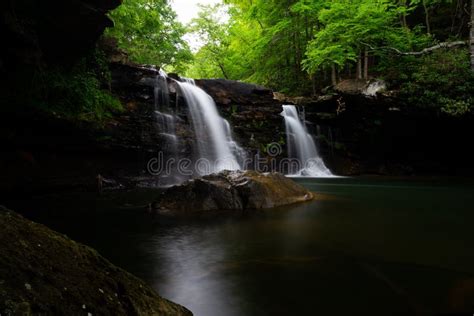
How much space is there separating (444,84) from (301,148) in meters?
6.77

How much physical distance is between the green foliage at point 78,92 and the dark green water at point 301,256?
403 cm

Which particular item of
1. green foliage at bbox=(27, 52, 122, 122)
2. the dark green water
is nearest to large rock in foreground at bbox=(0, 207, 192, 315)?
the dark green water

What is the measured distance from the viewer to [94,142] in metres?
10.8

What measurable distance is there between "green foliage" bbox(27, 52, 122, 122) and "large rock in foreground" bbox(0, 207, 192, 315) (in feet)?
27.8

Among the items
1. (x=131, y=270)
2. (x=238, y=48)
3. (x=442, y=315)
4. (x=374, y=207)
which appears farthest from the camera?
(x=238, y=48)

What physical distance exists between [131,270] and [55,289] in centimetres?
206

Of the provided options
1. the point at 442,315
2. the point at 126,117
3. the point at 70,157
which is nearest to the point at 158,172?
A: the point at 126,117

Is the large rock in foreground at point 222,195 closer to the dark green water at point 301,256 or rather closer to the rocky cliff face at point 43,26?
the dark green water at point 301,256

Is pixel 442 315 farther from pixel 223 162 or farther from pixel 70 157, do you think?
pixel 223 162

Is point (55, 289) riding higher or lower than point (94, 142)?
lower

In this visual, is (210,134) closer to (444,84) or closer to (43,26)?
(43,26)

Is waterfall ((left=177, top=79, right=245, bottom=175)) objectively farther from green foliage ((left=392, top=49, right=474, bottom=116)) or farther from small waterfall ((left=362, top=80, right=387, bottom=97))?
green foliage ((left=392, top=49, right=474, bottom=116))

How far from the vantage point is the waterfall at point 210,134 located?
47.2 feet

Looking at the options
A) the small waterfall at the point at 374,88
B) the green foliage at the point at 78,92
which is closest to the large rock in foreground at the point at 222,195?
the green foliage at the point at 78,92
